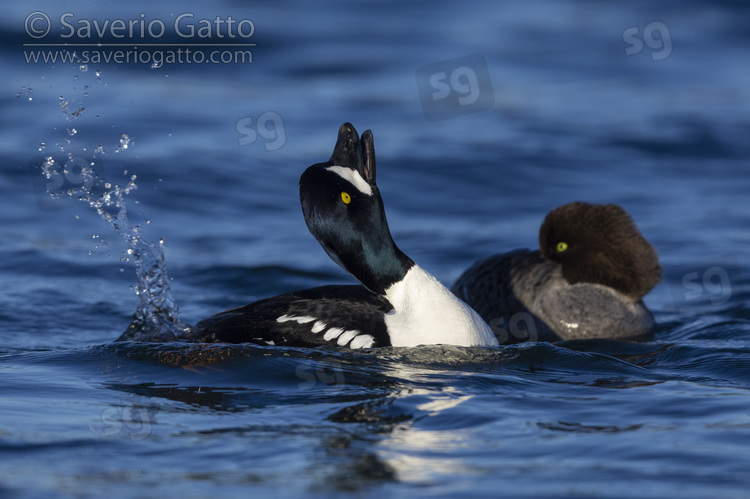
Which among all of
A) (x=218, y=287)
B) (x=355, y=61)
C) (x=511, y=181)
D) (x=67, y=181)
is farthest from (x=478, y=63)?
(x=218, y=287)

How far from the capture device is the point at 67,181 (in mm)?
12000

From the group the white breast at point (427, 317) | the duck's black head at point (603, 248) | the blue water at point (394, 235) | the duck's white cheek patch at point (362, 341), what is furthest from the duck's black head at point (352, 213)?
the duck's black head at point (603, 248)

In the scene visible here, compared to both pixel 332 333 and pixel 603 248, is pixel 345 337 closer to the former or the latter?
pixel 332 333

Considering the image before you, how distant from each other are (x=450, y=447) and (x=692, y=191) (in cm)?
855

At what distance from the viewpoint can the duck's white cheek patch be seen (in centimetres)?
616

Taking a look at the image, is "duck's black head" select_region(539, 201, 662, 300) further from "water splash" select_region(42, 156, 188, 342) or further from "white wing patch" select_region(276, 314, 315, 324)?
"water splash" select_region(42, 156, 188, 342)

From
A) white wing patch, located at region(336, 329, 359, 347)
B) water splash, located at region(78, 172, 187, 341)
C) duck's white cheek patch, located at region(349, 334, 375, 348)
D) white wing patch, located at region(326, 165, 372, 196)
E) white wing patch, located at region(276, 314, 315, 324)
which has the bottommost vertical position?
duck's white cheek patch, located at region(349, 334, 375, 348)

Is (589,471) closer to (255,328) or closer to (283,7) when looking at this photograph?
(255,328)

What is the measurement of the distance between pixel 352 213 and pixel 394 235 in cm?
504

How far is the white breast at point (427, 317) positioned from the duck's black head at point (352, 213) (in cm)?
10

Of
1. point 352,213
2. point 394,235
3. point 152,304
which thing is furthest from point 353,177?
point 394,235

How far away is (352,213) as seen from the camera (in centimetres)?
623

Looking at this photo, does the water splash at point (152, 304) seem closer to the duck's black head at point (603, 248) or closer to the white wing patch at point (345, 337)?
the white wing patch at point (345, 337)

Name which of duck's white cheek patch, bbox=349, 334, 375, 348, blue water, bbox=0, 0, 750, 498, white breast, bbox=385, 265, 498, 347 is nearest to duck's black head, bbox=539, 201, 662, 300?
blue water, bbox=0, 0, 750, 498
